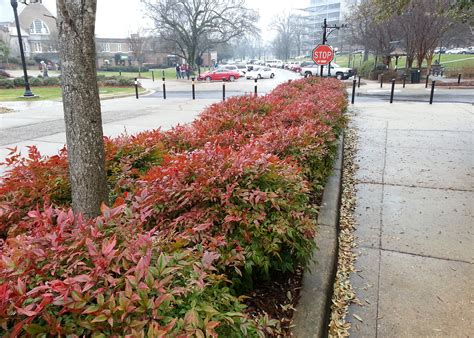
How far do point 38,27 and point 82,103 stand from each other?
84.6m

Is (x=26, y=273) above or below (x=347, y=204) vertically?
above

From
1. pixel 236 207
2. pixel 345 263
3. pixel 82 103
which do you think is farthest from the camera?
pixel 345 263

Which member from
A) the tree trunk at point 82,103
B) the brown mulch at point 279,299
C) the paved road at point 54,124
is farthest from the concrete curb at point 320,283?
the paved road at point 54,124

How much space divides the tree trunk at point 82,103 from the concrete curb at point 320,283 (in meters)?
1.60

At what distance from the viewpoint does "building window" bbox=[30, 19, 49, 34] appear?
237 ft

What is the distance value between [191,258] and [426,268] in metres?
2.35

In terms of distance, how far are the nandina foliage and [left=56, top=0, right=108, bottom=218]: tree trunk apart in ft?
0.79

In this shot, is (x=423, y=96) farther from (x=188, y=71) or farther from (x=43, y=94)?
(x=188, y=71)

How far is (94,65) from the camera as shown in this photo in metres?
2.47

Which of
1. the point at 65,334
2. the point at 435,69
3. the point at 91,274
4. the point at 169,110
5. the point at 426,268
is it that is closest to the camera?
the point at 65,334

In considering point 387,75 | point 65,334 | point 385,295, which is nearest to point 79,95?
point 65,334

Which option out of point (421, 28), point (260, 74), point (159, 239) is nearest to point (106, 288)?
point (159, 239)

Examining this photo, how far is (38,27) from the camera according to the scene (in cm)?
7300

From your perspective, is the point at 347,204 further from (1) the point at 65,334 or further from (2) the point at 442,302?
(1) the point at 65,334
